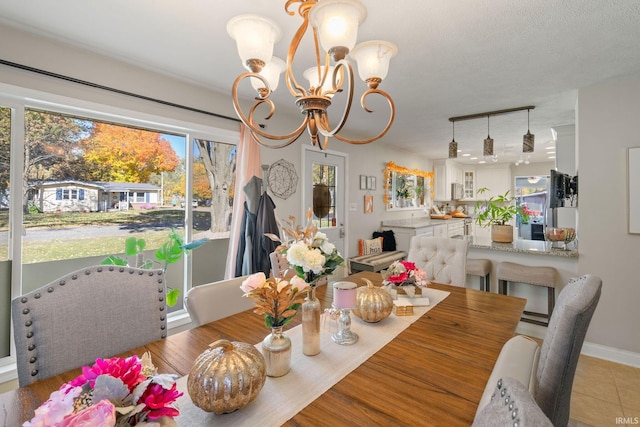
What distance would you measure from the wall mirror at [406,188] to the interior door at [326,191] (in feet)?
4.17

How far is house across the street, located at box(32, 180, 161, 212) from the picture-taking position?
1.98 m

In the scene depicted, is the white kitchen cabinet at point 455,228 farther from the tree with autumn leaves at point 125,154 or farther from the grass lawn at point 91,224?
the tree with autumn leaves at point 125,154

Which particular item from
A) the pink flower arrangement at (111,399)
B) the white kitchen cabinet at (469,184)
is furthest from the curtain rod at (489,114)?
the white kitchen cabinet at (469,184)

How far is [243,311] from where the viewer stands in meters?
1.59

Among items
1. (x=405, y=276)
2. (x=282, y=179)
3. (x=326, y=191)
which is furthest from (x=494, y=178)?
(x=405, y=276)

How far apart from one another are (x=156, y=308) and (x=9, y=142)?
4.98 feet

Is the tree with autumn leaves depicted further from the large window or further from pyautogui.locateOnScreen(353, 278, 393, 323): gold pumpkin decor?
pyautogui.locateOnScreen(353, 278, 393, 323): gold pumpkin decor

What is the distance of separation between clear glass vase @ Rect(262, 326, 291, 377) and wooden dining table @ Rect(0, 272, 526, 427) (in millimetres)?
170

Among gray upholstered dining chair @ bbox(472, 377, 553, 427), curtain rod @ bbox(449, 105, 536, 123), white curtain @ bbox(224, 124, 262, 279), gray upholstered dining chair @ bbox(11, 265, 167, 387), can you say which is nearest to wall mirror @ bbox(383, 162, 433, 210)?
curtain rod @ bbox(449, 105, 536, 123)

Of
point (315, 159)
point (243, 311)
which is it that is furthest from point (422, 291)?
point (315, 159)

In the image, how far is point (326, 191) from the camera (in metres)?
3.96

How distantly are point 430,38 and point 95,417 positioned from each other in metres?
2.22

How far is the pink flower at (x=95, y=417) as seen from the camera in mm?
471

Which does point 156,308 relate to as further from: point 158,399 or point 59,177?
point 59,177
